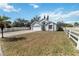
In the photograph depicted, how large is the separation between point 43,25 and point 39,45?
0.54 metres

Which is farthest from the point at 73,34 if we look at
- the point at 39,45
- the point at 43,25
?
the point at 39,45

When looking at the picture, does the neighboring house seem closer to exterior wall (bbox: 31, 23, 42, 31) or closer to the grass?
exterior wall (bbox: 31, 23, 42, 31)

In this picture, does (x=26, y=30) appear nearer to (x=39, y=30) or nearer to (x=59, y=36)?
(x=39, y=30)

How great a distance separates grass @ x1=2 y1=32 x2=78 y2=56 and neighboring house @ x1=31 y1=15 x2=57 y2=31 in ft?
0.37

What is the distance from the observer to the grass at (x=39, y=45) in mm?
6633

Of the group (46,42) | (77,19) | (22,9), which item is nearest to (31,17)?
(22,9)

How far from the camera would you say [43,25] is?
6844 mm

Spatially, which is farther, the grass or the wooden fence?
the wooden fence

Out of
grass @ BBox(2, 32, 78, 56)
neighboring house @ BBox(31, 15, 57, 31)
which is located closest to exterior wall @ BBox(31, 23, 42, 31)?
neighboring house @ BBox(31, 15, 57, 31)

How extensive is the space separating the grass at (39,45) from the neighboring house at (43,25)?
0.11 meters

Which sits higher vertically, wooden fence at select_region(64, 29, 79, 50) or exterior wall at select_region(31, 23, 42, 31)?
exterior wall at select_region(31, 23, 42, 31)

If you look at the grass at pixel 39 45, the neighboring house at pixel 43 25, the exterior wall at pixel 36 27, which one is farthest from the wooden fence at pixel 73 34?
the exterior wall at pixel 36 27

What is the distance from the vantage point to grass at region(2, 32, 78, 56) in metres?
6.63

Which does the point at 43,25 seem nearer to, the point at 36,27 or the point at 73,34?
the point at 36,27
